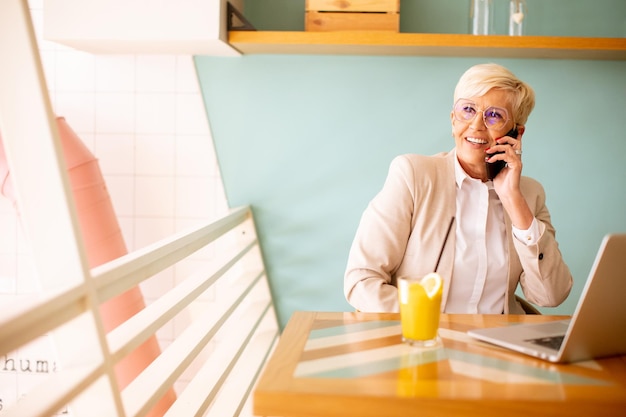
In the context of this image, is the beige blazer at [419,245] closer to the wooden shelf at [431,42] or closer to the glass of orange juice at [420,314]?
the glass of orange juice at [420,314]

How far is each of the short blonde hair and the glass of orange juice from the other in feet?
2.51

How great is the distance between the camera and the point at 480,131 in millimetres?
1700

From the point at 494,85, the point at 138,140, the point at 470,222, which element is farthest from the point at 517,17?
the point at 138,140

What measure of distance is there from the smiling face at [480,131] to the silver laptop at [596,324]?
72 cm

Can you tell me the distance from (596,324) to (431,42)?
5.05ft

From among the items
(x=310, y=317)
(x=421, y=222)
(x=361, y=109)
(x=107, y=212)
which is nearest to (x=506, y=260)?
(x=421, y=222)

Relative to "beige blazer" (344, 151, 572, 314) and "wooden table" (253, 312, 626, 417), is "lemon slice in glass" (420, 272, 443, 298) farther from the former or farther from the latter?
"beige blazer" (344, 151, 572, 314)

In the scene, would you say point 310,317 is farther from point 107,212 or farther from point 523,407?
point 107,212

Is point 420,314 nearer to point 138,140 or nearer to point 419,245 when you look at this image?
point 419,245

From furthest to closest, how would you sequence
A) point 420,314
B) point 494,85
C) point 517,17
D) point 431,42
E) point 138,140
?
point 138,140 < point 517,17 < point 431,42 < point 494,85 < point 420,314

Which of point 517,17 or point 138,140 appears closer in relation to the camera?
point 517,17

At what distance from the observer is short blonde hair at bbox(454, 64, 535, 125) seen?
1.65 metres

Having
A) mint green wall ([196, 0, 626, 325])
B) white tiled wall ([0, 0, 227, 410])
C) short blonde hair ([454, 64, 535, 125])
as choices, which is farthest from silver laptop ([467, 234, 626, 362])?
white tiled wall ([0, 0, 227, 410])

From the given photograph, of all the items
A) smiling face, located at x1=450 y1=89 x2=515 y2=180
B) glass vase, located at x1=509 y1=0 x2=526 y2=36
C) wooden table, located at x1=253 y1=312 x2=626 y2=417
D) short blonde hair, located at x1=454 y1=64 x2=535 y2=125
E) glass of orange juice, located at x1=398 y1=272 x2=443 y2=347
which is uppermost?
glass vase, located at x1=509 y1=0 x2=526 y2=36
